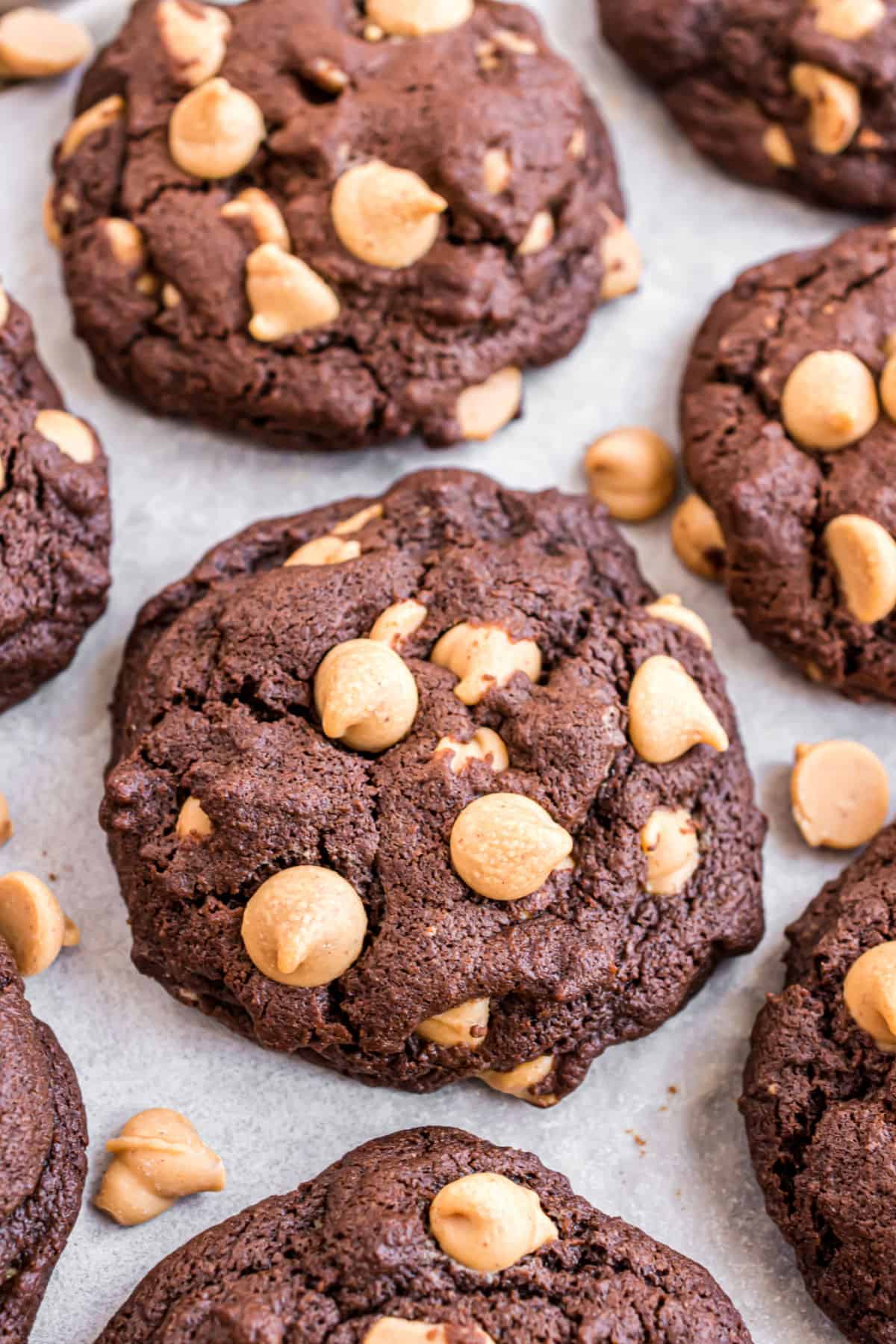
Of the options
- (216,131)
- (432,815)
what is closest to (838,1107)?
(432,815)

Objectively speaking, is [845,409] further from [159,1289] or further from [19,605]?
[159,1289]

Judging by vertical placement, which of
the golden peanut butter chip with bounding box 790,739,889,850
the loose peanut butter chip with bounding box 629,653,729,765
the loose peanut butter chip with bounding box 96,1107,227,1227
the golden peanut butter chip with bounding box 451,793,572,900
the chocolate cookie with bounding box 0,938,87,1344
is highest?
the loose peanut butter chip with bounding box 629,653,729,765

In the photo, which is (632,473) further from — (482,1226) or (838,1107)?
(482,1226)

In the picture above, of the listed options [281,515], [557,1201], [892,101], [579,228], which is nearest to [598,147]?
[579,228]

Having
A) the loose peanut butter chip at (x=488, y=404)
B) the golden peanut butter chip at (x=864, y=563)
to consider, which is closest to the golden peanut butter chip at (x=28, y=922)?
the loose peanut butter chip at (x=488, y=404)

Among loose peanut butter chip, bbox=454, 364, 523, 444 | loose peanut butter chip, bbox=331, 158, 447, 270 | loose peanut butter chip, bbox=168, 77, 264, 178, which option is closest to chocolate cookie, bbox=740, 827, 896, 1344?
loose peanut butter chip, bbox=454, 364, 523, 444

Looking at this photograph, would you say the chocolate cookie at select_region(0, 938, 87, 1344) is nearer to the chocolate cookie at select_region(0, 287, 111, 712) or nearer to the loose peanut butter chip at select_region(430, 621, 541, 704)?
the chocolate cookie at select_region(0, 287, 111, 712)
